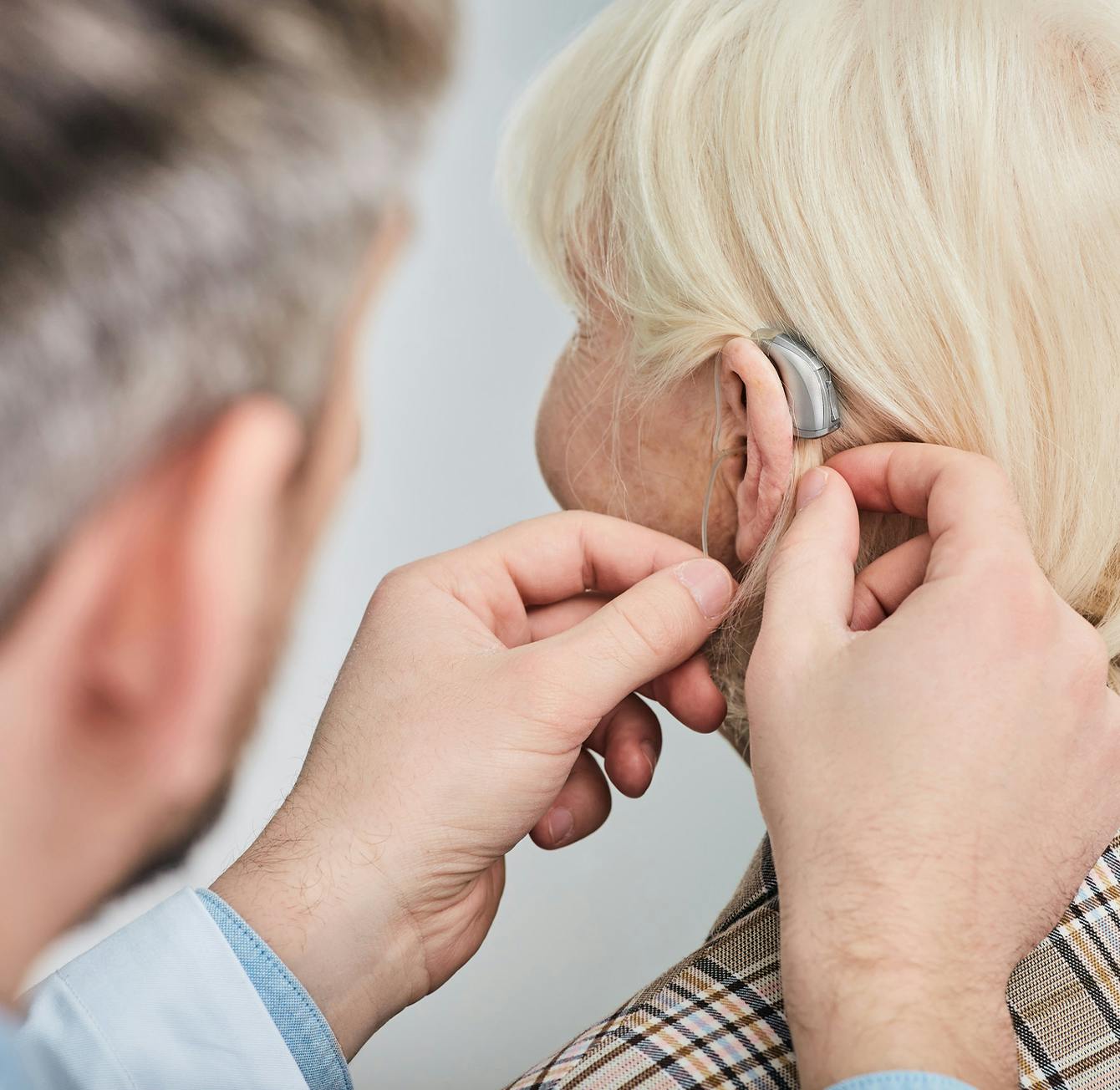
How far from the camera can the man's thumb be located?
2.72 ft

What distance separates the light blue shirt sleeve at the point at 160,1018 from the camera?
27.6 inches

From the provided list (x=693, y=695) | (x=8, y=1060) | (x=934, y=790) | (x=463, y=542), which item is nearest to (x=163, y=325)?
(x=8, y=1060)

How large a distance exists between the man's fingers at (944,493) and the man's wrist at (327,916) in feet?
1.72

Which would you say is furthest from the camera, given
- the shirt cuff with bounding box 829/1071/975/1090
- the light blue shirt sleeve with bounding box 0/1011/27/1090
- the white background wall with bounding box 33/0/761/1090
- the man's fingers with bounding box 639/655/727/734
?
the white background wall with bounding box 33/0/761/1090

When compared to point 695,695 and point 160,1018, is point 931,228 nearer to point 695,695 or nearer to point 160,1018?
point 695,695

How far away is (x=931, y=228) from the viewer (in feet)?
2.86

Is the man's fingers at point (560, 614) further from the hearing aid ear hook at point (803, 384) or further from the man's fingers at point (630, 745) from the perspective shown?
the hearing aid ear hook at point (803, 384)

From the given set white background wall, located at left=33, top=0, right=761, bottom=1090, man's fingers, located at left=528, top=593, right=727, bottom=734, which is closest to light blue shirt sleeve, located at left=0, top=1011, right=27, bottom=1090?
man's fingers, located at left=528, top=593, right=727, bottom=734

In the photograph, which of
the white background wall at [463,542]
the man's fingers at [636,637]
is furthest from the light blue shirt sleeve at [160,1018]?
the white background wall at [463,542]

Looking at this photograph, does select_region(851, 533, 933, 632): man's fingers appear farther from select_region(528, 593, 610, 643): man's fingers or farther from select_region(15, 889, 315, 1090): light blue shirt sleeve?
select_region(15, 889, 315, 1090): light blue shirt sleeve

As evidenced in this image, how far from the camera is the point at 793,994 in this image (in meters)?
0.63

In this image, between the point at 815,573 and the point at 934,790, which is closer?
the point at 934,790

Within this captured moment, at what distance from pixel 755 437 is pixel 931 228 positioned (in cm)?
23

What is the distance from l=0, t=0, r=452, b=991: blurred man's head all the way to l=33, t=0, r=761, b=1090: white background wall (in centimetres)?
150
